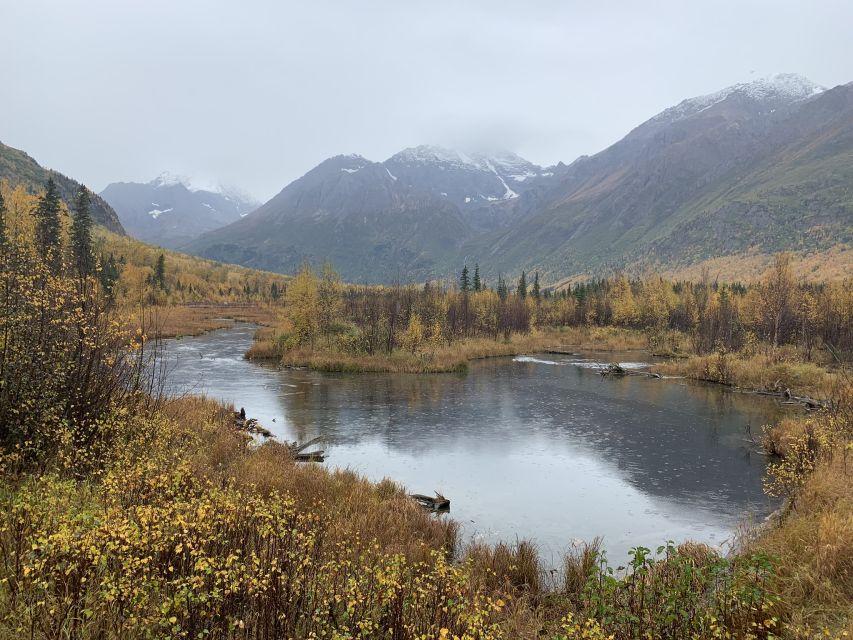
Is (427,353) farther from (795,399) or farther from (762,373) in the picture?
(795,399)

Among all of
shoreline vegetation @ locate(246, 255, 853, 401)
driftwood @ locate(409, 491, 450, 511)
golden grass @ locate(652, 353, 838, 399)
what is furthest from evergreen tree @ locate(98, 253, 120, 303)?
golden grass @ locate(652, 353, 838, 399)

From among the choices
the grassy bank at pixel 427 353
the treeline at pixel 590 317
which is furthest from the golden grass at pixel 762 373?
the grassy bank at pixel 427 353

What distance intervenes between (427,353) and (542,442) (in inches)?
1011

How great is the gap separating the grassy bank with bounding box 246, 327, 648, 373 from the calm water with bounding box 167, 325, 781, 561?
2565 millimetres

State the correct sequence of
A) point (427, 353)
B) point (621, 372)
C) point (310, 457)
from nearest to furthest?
1. point (310, 457)
2. point (621, 372)
3. point (427, 353)

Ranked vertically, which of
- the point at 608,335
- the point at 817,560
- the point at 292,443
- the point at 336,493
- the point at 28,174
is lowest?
the point at 292,443

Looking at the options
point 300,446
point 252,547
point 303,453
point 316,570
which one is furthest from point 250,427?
point 316,570

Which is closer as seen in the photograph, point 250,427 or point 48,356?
point 48,356

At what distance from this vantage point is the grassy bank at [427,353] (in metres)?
Result: 44.6

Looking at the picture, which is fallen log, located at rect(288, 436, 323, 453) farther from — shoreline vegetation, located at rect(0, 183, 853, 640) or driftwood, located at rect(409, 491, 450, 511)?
driftwood, located at rect(409, 491, 450, 511)

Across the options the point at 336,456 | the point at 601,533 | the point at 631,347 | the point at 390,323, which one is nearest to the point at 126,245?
the point at 390,323

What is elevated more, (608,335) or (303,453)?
(608,335)

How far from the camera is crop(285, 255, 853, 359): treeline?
5003cm

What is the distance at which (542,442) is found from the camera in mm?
23734
